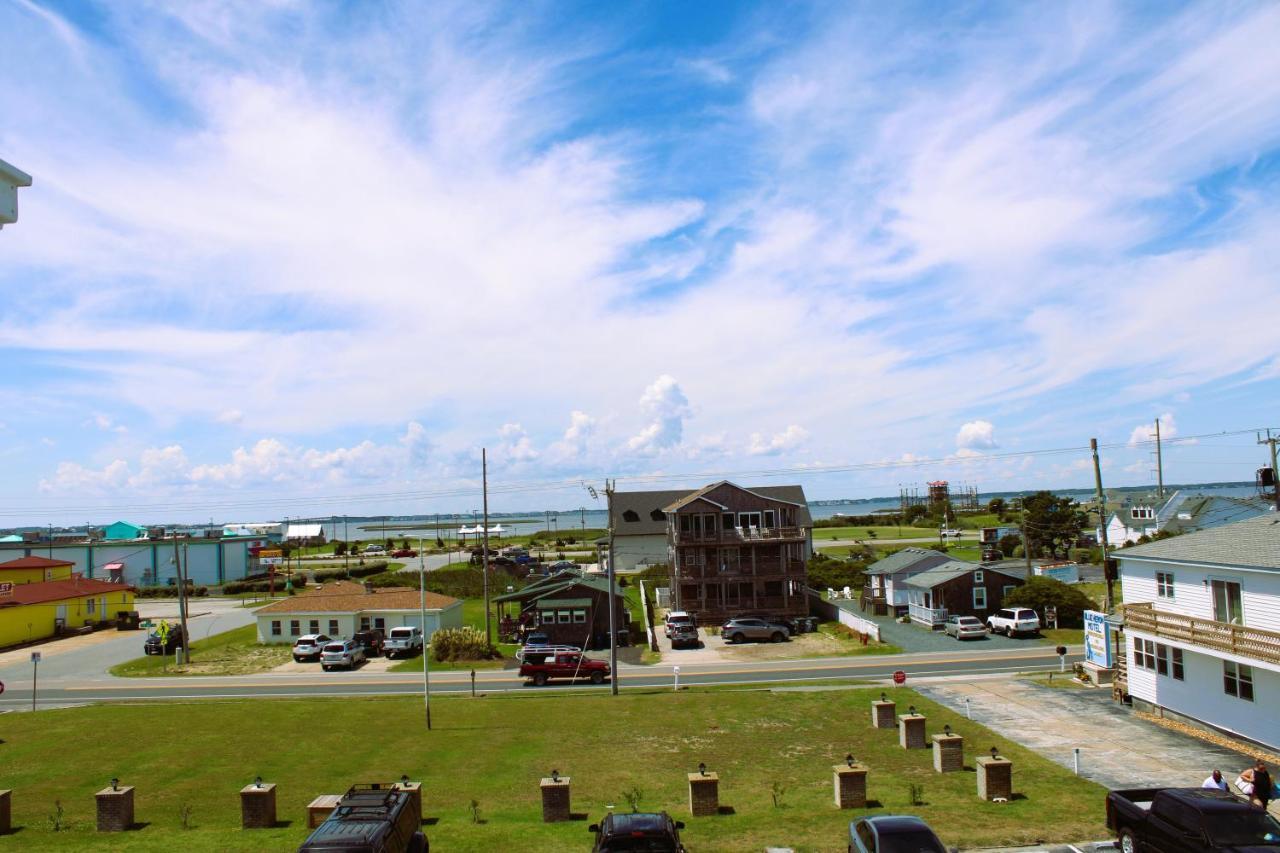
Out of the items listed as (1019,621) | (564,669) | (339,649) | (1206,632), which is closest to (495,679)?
(564,669)

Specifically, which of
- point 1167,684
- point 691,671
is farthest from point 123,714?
point 1167,684

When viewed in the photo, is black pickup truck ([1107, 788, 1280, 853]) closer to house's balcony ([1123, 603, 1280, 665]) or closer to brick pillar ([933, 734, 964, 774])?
brick pillar ([933, 734, 964, 774])

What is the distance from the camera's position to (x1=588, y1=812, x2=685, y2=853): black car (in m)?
14.5

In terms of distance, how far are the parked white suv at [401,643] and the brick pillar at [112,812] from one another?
33.9 m

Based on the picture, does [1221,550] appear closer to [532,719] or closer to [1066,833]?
[1066,833]

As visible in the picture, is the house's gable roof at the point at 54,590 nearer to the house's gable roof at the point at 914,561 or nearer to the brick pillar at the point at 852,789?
A: the house's gable roof at the point at 914,561

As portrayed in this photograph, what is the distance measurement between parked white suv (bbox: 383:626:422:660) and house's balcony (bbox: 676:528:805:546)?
802 inches

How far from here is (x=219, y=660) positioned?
53.8 meters

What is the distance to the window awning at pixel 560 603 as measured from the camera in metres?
56.1

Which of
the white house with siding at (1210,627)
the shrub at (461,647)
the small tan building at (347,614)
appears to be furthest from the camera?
the small tan building at (347,614)

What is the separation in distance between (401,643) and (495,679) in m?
10.6

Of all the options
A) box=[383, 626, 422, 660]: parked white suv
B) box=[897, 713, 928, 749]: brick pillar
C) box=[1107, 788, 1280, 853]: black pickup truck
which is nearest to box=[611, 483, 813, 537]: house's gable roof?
box=[383, 626, 422, 660]: parked white suv

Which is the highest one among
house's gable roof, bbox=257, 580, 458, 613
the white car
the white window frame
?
house's gable roof, bbox=257, 580, 458, 613

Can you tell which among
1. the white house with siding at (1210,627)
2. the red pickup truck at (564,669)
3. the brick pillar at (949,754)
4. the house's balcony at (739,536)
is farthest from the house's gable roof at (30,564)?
the white house with siding at (1210,627)
